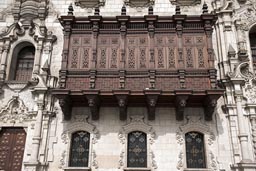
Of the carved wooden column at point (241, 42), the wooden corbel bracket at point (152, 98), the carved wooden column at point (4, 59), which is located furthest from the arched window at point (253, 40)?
the carved wooden column at point (4, 59)

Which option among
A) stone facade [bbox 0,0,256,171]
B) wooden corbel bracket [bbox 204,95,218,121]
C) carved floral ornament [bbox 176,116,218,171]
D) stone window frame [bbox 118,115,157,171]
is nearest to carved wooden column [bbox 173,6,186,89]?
stone facade [bbox 0,0,256,171]

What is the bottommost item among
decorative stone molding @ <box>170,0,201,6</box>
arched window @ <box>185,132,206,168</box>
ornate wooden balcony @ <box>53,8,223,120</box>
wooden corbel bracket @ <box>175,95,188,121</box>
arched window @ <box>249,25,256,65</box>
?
arched window @ <box>185,132,206,168</box>

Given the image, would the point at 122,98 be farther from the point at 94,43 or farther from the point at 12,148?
the point at 12,148

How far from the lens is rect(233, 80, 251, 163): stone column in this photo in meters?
13.3

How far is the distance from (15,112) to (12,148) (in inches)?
65.1

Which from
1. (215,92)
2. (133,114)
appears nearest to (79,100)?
(133,114)

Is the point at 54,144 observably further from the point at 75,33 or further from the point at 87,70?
the point at 75,33

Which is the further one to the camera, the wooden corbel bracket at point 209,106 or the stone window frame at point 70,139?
the stone window frame at point 70,139

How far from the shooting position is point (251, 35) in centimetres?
1688

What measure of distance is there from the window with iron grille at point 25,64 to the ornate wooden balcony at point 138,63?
269 cm

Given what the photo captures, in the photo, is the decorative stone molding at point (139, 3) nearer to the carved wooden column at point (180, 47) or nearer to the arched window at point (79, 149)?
the carved wooden column at point (180, 47)

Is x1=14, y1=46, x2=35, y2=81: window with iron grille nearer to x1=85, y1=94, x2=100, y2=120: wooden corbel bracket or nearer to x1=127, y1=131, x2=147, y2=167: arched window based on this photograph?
x1=85, y1=94, x2=100, y2=120: wooden corbel bracket

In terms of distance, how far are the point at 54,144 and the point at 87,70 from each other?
11.6 feet

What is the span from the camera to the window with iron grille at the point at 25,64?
16.1 meters
